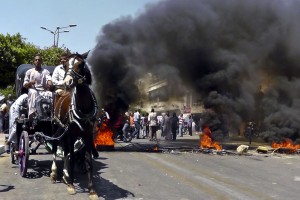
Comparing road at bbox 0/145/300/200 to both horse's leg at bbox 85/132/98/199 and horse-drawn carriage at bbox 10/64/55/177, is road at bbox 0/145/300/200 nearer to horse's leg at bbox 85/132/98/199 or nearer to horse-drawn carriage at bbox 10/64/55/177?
horse's leg at bbox 85/132/98/199

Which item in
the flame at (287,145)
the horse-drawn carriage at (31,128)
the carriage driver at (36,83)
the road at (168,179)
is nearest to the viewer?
the road at (168,179)

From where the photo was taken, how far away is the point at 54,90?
30.2ft

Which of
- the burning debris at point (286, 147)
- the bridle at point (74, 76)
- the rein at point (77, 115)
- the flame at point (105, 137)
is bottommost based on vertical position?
the burning debris at point (286, 147)

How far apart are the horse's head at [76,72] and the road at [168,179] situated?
6.49ft

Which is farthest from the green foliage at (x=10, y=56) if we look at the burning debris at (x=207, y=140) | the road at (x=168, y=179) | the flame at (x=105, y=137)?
the road at (x=168, y=179)

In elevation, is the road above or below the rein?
below

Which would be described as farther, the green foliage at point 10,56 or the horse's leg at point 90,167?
the green foliage at point 10,56

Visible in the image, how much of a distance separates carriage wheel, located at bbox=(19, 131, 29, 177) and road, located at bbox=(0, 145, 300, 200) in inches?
9.1

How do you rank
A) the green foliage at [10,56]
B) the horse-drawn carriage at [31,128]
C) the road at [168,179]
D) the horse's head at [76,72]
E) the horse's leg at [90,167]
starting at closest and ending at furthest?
the horse's leg at [90,167] < the horse's head at [76,72] < the road at [168,179] < the horse-drawn carriage at [31,128] < the green foliage at [10,56]

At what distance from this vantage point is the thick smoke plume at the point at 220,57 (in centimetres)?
1723

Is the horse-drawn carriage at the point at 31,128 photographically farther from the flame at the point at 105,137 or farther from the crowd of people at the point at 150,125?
the crowd of people at the point at 150,125

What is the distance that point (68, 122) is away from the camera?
7.38 m

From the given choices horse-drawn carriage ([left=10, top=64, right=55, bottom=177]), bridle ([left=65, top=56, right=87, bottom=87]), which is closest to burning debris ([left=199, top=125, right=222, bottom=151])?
horse-drawn carriage ([left=10, top=64, right=55, bottom=177])

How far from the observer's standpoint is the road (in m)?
7.45
